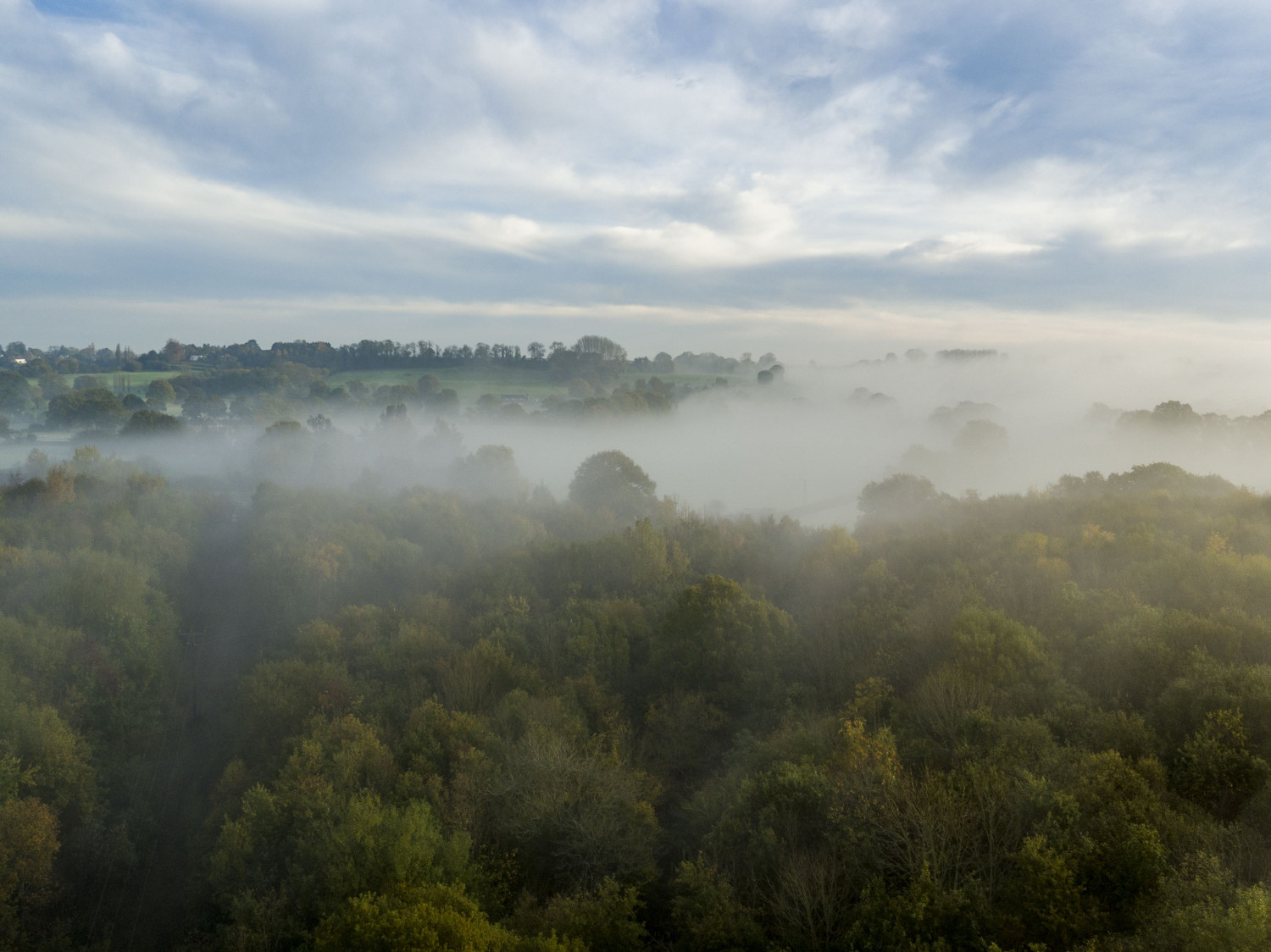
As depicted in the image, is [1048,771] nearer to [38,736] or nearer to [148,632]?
[38,736]

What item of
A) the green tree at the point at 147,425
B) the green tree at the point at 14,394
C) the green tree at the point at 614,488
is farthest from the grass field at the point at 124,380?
the green tree at the point at 614,488

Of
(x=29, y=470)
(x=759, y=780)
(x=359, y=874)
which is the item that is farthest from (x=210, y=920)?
(x=29, y=470)

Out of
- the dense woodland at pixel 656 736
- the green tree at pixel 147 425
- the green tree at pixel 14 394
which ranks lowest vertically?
the dense woodland at pixel 656 736

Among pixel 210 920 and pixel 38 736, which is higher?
pixel 38 736

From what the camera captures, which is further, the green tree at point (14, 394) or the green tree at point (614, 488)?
the green tree at point (14, 394)

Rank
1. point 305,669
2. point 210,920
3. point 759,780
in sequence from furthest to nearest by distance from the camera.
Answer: point 305,669, point 210,920, point 759,780

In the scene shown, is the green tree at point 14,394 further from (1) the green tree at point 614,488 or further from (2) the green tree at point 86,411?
(1) the green tree at point 614,488

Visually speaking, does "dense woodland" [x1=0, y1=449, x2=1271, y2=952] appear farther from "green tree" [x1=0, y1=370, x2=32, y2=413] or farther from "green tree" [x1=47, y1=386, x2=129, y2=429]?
"green tree" [x1=0, y1=370, x2=32, y2=413]

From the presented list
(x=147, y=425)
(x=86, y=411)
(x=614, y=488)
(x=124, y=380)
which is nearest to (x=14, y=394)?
(x=86, y=411)
